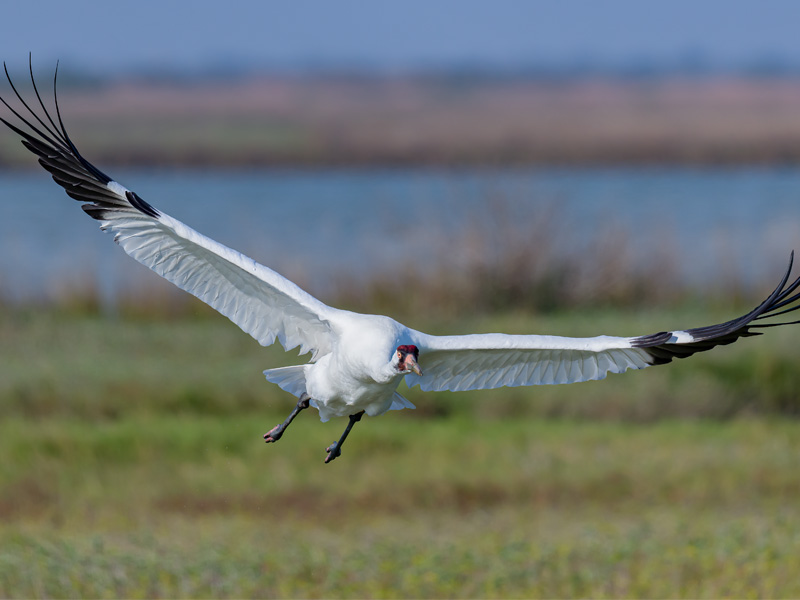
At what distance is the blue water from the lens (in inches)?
679

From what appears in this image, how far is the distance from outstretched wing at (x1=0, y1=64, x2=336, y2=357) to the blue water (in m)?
11.3

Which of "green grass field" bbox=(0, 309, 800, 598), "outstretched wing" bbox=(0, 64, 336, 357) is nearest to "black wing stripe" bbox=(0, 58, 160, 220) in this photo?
"outstretched wing" bbox=(0, 64, 336, 357)

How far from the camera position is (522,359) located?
5.16 meters

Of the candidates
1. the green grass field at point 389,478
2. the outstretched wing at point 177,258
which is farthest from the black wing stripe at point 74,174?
the green grass field at point 389,478

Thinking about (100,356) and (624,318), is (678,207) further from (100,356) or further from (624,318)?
(100,356)

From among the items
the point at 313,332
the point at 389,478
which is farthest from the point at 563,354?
the point at 389,478

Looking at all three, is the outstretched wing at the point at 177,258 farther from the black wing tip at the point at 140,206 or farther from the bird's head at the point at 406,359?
the bird's head at the point at 406,359

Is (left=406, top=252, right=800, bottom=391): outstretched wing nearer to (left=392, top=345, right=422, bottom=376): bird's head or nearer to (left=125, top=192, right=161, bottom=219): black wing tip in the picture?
(left=392, top=345, right=422, bottom=376): bird's head

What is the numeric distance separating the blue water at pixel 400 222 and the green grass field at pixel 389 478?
60.0 inches

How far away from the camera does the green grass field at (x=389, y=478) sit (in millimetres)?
10055

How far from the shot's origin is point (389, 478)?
42.7ft

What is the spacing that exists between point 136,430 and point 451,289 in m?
5.43

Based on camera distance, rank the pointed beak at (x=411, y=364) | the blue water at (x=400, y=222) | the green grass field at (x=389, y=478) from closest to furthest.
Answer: the pointed beak at (x=411, y=364), the green grass field at (x=389, y=478), the blue water at (x=400, y=222)

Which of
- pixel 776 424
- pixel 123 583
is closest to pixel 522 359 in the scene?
pixel 123 583
